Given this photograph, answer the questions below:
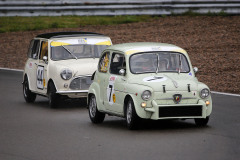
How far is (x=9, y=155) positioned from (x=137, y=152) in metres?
1.74

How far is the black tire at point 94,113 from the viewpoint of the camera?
543 inches

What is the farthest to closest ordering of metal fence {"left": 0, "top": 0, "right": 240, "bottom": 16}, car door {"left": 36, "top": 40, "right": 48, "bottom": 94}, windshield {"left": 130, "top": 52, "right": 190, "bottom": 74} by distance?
1. metal fence {"left": 0, "top": 0, "right": 240, "bottom": 16}
2. car door {"left": 36, "top": 40, "right": 48, "bottom": 94}
3. windshield {"left": 130, "top": 52, "right": 190, "bottom": 74}

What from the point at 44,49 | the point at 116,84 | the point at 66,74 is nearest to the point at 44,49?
the point at 44,49

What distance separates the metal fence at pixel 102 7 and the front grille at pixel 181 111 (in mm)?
19647

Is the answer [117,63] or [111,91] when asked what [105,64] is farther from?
[111,91]

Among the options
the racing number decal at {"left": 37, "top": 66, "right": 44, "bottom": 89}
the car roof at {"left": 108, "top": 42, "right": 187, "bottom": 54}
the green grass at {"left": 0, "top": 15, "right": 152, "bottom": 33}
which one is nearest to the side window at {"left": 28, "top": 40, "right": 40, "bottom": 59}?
the racing number decal at {"left": 37, "top": 66, "right": 44, "bottom": 89}

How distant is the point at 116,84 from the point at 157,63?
805 millimetres

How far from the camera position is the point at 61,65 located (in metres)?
16.7

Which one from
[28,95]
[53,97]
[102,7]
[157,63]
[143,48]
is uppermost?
[143,48]

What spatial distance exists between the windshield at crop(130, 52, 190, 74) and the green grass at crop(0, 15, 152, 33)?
801 inches

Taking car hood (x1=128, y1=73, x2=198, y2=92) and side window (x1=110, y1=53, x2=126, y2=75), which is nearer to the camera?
car hood (x1=128, y1=73, x2=198, y2=92)

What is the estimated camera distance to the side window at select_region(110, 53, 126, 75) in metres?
13.3

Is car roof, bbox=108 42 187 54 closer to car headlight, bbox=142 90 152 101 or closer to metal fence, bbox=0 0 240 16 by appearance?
car headlight, bbox=142 90 152 101

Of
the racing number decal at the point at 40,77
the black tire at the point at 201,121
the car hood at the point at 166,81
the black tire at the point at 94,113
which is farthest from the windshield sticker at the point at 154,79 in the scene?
the racing number decal at the point at 40,77
